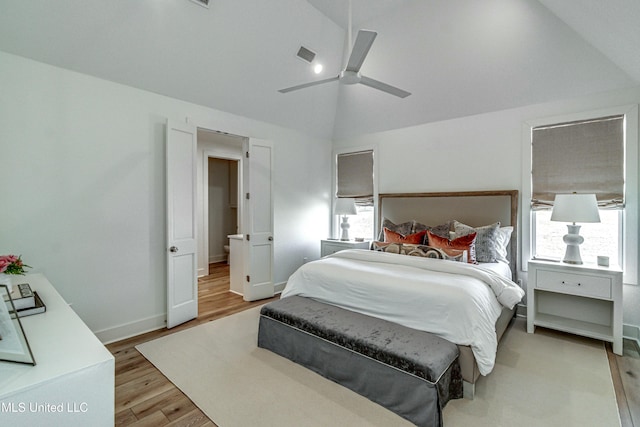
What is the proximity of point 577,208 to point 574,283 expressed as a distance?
740 mm

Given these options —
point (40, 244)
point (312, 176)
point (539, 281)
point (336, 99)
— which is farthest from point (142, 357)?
point (336, 99)

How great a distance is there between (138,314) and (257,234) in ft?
5.60

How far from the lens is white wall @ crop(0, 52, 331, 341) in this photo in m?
2.50

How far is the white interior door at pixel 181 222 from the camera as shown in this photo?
10.8 feet

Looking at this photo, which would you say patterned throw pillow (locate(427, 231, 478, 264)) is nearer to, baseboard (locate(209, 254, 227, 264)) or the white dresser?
the white dresser

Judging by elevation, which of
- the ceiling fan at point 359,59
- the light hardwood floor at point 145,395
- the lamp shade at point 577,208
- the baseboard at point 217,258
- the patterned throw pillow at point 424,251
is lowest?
the light hardwood floor at point 145,395

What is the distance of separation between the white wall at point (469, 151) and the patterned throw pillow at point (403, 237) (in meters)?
0.93

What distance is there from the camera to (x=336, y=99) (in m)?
4.90

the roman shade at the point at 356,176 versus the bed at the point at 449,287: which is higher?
the roman shade at the point at 356,176

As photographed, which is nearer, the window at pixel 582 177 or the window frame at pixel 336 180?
the window at pixel 582 177

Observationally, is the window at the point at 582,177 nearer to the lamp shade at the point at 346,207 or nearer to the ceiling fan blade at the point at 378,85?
the ceiling fan blade at the point at 378,85

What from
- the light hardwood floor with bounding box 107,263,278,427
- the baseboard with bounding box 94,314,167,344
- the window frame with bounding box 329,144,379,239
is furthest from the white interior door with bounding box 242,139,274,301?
the window frame with bounding box 329,144,379,239

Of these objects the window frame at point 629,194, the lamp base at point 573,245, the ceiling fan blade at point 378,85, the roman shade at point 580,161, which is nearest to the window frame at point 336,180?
the ceiling fan blade at point 378,85

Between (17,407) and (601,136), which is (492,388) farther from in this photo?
(601,136)
